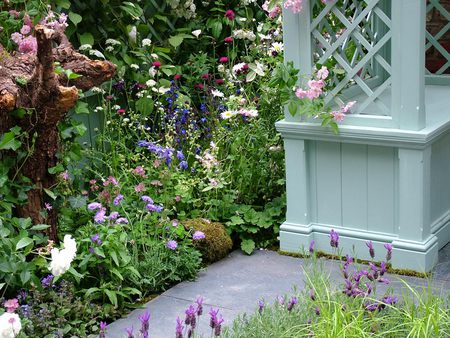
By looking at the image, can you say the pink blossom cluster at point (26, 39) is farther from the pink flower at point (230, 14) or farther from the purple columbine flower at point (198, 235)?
the pink flower at point (230, 14)

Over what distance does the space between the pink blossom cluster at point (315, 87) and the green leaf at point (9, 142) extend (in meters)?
1.65

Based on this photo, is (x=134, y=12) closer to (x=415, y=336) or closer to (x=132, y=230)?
(x=132, y=230)

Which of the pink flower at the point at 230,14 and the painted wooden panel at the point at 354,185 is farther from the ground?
the pink flower at the point at 230,14

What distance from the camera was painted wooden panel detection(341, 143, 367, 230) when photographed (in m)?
4.79

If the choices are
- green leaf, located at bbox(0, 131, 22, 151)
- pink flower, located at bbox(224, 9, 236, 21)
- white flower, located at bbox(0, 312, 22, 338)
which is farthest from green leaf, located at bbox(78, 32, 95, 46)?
white flower, located at bbox(0, 312, 22, 338)

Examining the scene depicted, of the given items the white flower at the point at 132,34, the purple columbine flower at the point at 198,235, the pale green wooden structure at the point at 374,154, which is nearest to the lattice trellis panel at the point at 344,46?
the pale green wooden structure at the point at 374,154

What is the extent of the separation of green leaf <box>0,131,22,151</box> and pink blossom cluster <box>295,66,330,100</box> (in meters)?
1.65

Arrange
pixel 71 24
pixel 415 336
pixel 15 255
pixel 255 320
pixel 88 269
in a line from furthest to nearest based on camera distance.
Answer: pixel 71 24 → pixel 88 269 → pixel 15 255 → pixel 255 320 → pixel 415 336

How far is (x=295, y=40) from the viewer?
15.8 feet

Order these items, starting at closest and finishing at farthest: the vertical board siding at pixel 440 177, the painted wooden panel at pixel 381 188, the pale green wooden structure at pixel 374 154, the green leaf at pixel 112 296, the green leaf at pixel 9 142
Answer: the green leaf at pixel 9 142
the green leaf at pixel 112 296
the pale green wooden structure at pixel 374 154
the painted wooden panel at pixel 381 188
the vertical board siding at pixel 440 177

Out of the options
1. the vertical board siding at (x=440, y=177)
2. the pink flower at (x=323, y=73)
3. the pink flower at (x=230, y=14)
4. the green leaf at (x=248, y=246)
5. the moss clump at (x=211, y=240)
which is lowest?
the green leaf at (x=248, y=246)

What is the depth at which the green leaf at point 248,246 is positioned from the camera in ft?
16.7

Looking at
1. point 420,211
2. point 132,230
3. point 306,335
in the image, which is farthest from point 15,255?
point 420,211

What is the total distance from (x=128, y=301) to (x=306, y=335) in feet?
4.56
